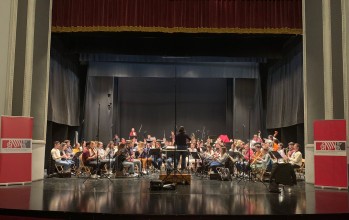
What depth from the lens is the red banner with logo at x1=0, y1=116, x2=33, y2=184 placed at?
27.5 feet

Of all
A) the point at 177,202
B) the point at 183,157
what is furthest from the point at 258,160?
the point at 177,202

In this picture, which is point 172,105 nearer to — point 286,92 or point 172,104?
point 172,104

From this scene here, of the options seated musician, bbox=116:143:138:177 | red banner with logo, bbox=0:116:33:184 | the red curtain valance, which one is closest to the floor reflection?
red banner with logo, bbox=0:116:33:184

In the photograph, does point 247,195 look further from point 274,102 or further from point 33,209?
point 274,102

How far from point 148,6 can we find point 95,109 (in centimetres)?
840

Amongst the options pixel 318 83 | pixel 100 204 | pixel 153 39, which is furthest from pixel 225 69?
pixel 100 204

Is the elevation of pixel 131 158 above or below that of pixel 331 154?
below

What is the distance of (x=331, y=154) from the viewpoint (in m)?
8.41

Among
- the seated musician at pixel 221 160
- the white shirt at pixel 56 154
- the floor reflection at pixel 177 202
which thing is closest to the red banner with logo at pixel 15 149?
the floor reflection at pixel 177 202

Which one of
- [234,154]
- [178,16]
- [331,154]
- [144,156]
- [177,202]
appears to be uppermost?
[178,16]

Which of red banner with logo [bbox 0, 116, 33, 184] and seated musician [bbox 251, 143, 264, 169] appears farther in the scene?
seated musician [bbox 251, 143, 264, 169]

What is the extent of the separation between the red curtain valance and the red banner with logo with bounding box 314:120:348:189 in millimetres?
3967

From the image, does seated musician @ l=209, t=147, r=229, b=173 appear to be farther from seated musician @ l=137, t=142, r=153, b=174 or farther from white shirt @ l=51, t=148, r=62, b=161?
white shirt @ l=51, t=148, r=62, b=161

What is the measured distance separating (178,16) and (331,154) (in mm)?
5915
